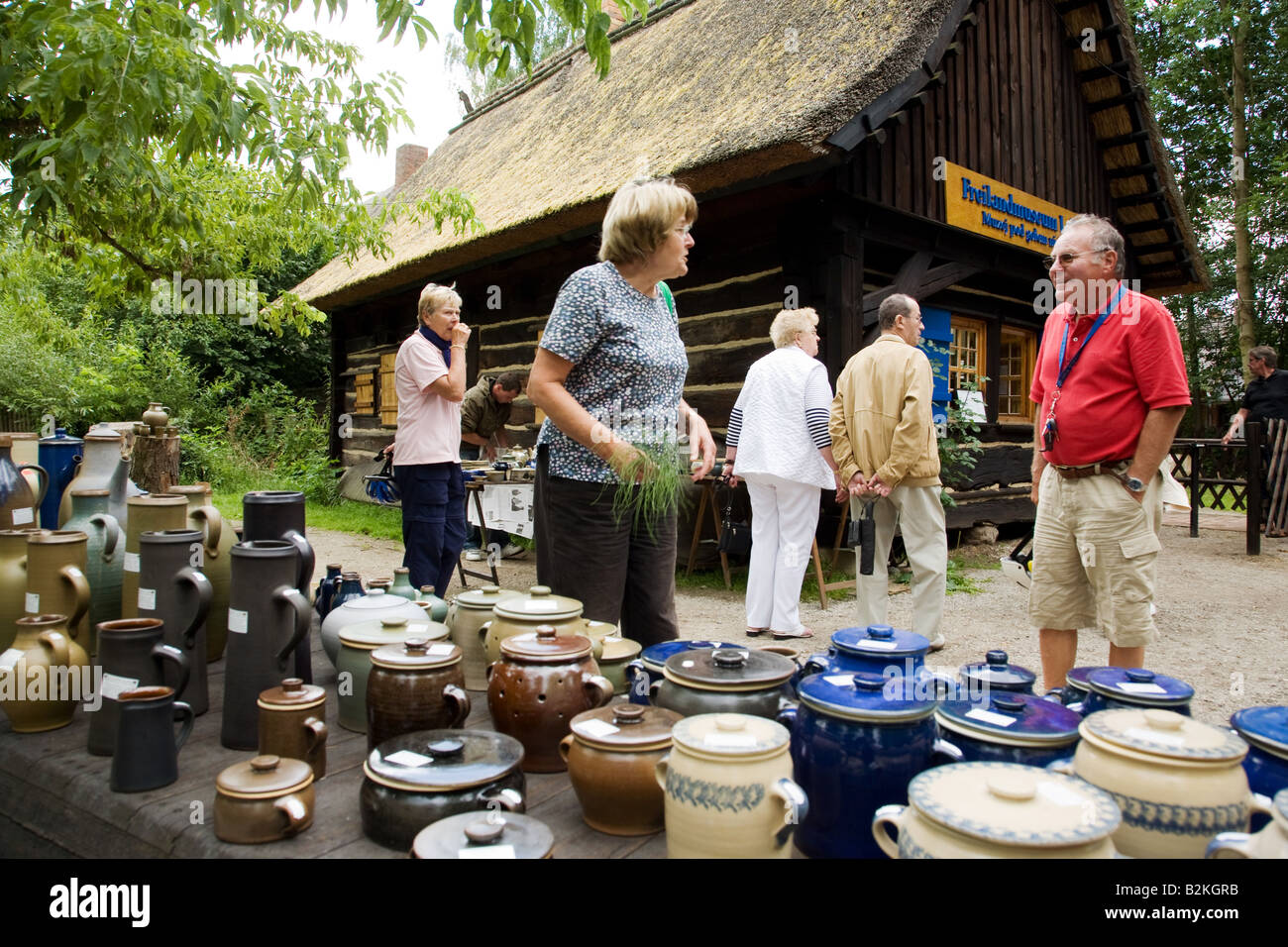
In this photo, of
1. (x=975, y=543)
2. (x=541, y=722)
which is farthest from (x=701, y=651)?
(x=975, y=543)

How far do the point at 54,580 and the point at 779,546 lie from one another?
3.21 metres

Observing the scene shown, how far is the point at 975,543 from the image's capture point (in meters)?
7.34

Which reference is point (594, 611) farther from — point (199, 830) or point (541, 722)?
point (199, 830)

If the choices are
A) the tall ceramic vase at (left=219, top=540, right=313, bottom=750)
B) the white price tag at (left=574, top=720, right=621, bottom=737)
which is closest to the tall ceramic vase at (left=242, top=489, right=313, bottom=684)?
the tall ceramic vase at (left=219, top=540, right=313, bottom=750)

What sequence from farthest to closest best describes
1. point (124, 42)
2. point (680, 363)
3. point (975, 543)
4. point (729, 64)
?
point (975, 543) < point (729, 64) < point (124, 42) < point (680, 363)

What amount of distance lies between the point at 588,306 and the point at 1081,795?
144cm

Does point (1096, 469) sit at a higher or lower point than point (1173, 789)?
higher

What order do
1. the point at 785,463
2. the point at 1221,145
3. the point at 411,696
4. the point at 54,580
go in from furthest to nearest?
the point at 1221,145 → the point at 785,463 → the point at 54,580 → the point at 411,696

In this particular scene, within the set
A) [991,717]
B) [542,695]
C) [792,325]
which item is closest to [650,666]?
[542,695]

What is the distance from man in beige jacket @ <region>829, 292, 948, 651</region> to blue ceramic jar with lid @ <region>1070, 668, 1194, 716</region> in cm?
226

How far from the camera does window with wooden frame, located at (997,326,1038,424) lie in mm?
8305

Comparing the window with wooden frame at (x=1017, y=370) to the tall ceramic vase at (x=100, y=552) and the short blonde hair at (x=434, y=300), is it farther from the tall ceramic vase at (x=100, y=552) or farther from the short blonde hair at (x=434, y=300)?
the tall ceramic vase at (x=100, y=552)

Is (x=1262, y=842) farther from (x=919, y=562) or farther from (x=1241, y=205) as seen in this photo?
(x=1241, y=205)

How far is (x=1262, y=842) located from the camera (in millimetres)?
968
